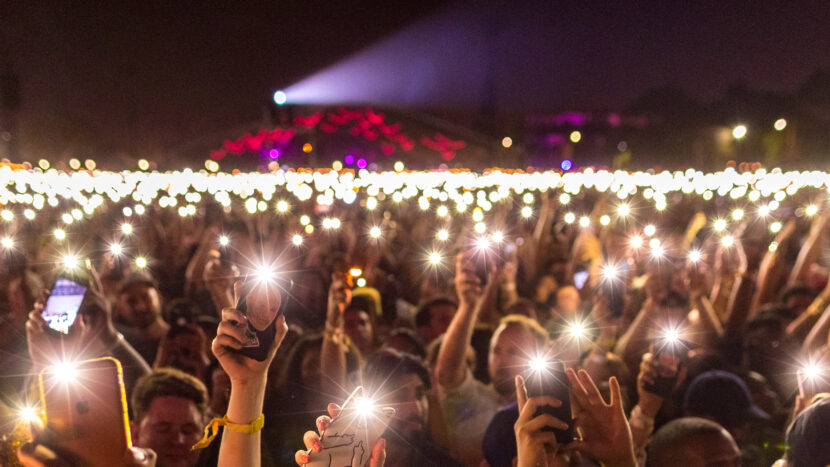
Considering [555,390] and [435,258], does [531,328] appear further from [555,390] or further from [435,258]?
[435,258]

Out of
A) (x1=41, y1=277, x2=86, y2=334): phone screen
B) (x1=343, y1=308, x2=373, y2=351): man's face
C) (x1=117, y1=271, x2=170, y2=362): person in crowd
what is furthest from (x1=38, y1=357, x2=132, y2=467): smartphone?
(x1=117, y1=271, x2=170, y2=362): person in crowd

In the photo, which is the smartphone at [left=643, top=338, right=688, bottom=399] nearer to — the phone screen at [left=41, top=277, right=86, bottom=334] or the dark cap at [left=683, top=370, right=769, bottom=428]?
the dark cap at [left=683, top=370, right=769, bottom=428]

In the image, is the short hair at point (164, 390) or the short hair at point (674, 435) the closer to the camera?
the short hair at point (674, 435)

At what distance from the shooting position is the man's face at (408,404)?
2.79m

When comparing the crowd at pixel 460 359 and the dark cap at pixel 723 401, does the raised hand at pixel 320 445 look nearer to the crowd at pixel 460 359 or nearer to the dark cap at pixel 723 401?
the crowd at pixel 460 359

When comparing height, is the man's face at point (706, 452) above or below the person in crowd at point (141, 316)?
below

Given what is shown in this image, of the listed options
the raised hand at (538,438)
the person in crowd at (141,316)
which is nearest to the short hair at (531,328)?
the raised hand at (538,438)

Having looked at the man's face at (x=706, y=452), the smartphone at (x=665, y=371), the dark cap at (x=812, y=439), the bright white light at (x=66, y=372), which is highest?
the bright white light at (x=66, y=372)

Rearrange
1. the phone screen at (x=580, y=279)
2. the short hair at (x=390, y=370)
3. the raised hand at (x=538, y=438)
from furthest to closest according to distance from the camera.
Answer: the phone screen at (x=580, y=279) < the short hair at (x=390, y=370) < the raised hand at (x=538, y=438)

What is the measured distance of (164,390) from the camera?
262 cm

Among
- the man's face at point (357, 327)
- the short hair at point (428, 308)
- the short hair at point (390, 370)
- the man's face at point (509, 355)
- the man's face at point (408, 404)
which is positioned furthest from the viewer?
the short hair at point (428, 308)

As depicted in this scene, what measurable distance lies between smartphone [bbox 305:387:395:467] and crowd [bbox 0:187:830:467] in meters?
0.03

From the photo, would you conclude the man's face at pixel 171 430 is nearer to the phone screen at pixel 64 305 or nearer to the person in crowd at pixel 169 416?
the person in crowd at pixel 169 416

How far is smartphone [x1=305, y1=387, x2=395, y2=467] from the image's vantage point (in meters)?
1.48
